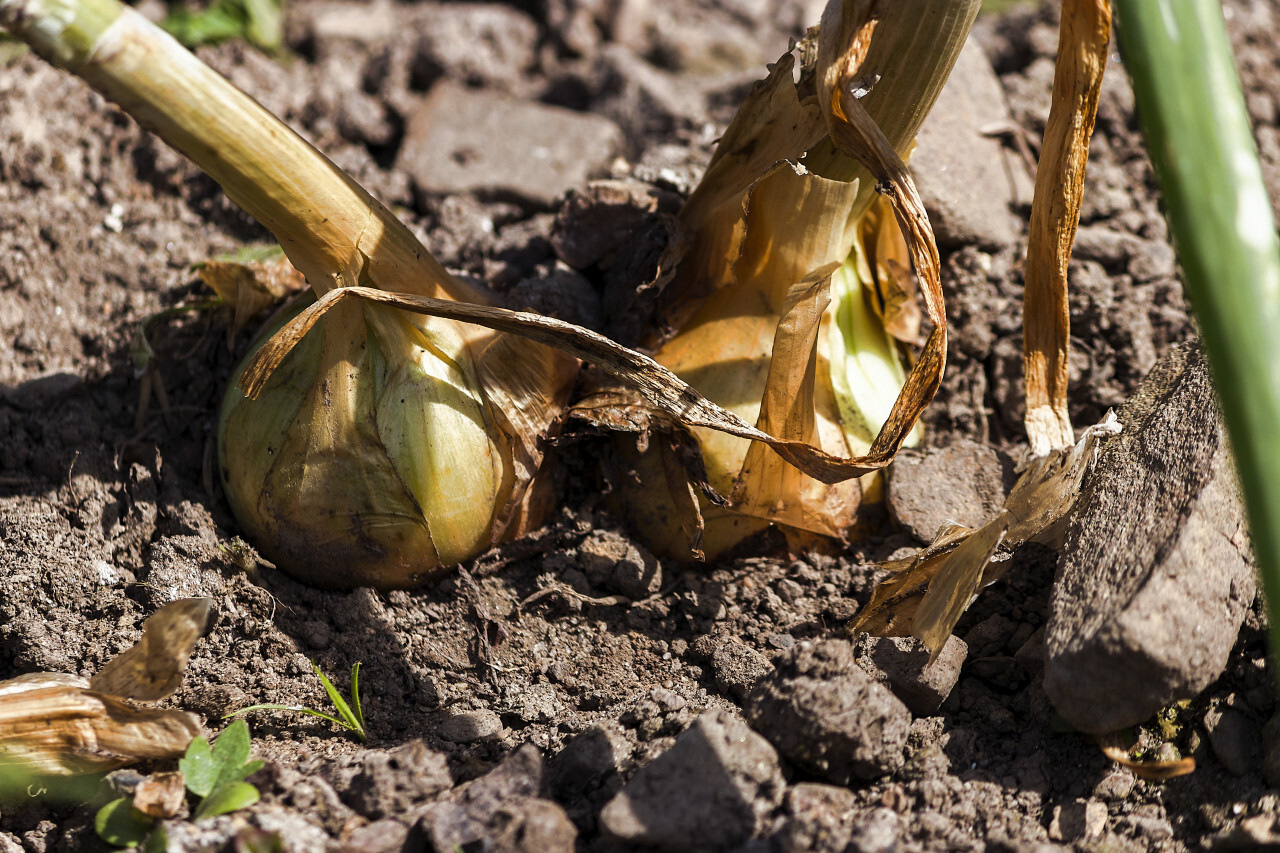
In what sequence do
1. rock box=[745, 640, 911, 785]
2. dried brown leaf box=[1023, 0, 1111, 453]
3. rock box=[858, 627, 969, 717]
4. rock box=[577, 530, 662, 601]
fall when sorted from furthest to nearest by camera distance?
1. rock box=[577, 530, 662, 601]
2. dried brown leaf box=[1023, 0, 1111, 453]
3. rock box=[858, 627, 969, 717]
4. rock box=[745, 640, 911, 785]

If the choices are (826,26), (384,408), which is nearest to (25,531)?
(384,408)

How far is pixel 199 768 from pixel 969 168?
175 centimetres

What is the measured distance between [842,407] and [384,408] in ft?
2.41

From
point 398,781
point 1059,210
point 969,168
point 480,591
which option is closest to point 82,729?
point 398,781

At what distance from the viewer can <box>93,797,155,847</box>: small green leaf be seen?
3.70 feet

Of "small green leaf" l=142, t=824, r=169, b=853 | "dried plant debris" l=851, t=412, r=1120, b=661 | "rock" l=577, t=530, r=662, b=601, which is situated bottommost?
"small green leaf" l=142, t=824, r=169, b=853

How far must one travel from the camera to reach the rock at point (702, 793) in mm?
1068

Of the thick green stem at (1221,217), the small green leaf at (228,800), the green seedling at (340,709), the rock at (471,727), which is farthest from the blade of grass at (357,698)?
the thick green stem at (1221,217)

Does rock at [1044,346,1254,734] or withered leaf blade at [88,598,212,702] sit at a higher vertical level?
rock at [1044,346,1254,734]

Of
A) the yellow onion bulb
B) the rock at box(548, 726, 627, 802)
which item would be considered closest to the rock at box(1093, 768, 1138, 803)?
the rock at box(548, 726, 627, 802)

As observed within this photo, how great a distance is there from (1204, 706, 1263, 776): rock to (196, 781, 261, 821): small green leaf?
3.93 feet

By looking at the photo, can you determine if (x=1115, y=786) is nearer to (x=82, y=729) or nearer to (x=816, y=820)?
(x=816, y=820)

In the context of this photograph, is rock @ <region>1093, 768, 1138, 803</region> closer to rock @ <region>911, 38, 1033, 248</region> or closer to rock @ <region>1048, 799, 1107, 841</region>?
rock @ <region>1048, 799, 1107, 841</region>

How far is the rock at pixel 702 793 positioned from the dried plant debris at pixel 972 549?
0.32m
